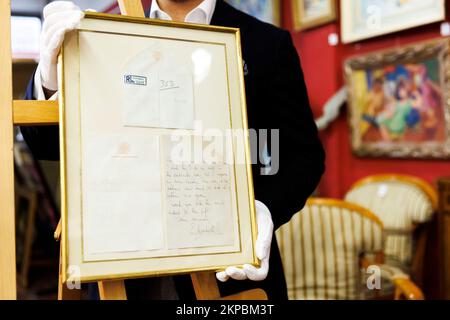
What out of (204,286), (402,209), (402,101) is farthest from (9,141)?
(402,101)

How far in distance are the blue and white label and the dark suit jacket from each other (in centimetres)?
31

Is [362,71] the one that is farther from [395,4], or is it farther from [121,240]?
[121,240]

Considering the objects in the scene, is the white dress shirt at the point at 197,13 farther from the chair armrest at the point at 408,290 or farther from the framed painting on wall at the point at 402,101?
the framed painting on wall at the point at 402,101

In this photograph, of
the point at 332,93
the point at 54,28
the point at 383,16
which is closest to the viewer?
the point at 54,28

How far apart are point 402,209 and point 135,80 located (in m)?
2.47

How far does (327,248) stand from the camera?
2121 mm

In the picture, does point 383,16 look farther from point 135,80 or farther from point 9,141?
point 9,141

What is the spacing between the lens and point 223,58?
0.98 metres

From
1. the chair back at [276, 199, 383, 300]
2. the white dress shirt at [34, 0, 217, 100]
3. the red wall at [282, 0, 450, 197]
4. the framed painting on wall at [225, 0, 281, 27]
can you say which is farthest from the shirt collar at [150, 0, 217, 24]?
the framed painting on wall at [225, 0, 281, 27]

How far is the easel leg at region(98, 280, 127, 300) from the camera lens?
0.86 meters

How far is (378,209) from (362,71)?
3.17 ft

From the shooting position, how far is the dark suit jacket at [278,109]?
1149 millimetres

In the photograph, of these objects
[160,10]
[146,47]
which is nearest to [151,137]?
[146,47]

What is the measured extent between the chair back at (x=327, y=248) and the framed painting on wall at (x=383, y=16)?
1464 mm
